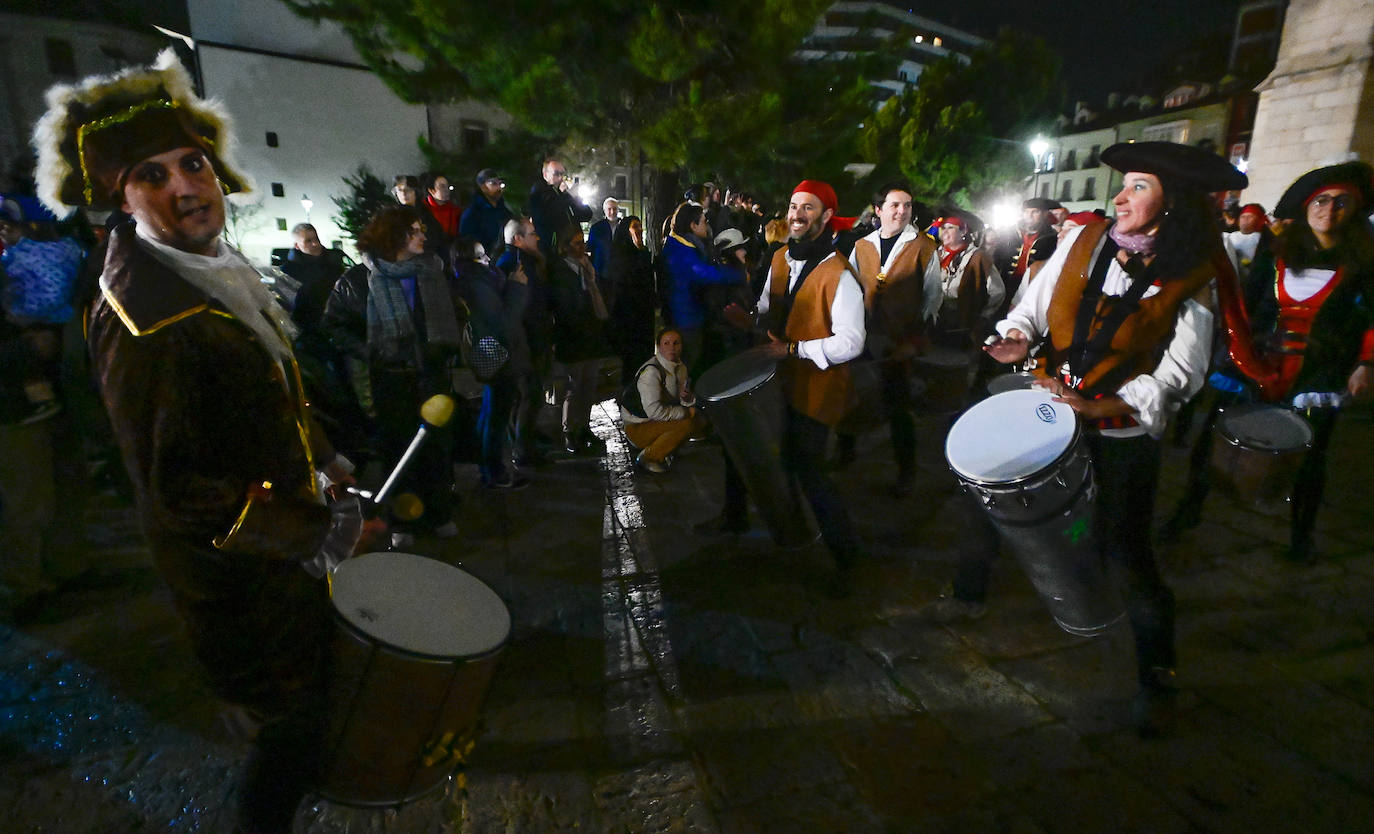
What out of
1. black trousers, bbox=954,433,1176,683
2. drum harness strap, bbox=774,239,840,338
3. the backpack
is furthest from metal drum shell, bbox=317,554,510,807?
the backpack

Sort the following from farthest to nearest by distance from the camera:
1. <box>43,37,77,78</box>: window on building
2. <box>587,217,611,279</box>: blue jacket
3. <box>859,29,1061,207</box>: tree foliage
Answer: <box>859,29,1061,207</box>: tree foliage → <box>43,37,77,78</box>: window on building → <box>587,217,611,279</box>: blue jacket

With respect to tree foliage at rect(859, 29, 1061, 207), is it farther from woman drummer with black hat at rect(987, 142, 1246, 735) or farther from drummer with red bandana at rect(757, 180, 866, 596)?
woman drummer with black hat at rect(987, 142, 1246, 735)

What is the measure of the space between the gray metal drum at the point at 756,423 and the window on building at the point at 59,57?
38.1 m

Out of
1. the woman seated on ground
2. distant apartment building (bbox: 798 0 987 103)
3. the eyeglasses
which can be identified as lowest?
the woman seated on ground

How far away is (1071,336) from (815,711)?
176 centimetres

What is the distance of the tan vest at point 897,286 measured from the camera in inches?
186

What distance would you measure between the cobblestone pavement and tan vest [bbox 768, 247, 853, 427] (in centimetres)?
Result: 100

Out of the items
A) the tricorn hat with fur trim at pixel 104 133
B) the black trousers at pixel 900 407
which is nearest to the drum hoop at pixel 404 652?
the tricorn hat with fur trim at pixel 104 133

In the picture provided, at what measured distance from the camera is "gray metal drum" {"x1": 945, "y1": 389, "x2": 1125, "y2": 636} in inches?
92.6

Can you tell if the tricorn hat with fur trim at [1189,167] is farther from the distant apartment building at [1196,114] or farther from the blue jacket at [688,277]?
the distant apartment building at [1196,114]

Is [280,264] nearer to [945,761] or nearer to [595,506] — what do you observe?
[595,506]

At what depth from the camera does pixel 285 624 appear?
167cm

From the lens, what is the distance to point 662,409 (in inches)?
215

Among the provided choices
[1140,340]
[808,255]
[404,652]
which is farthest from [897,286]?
[404,652]
